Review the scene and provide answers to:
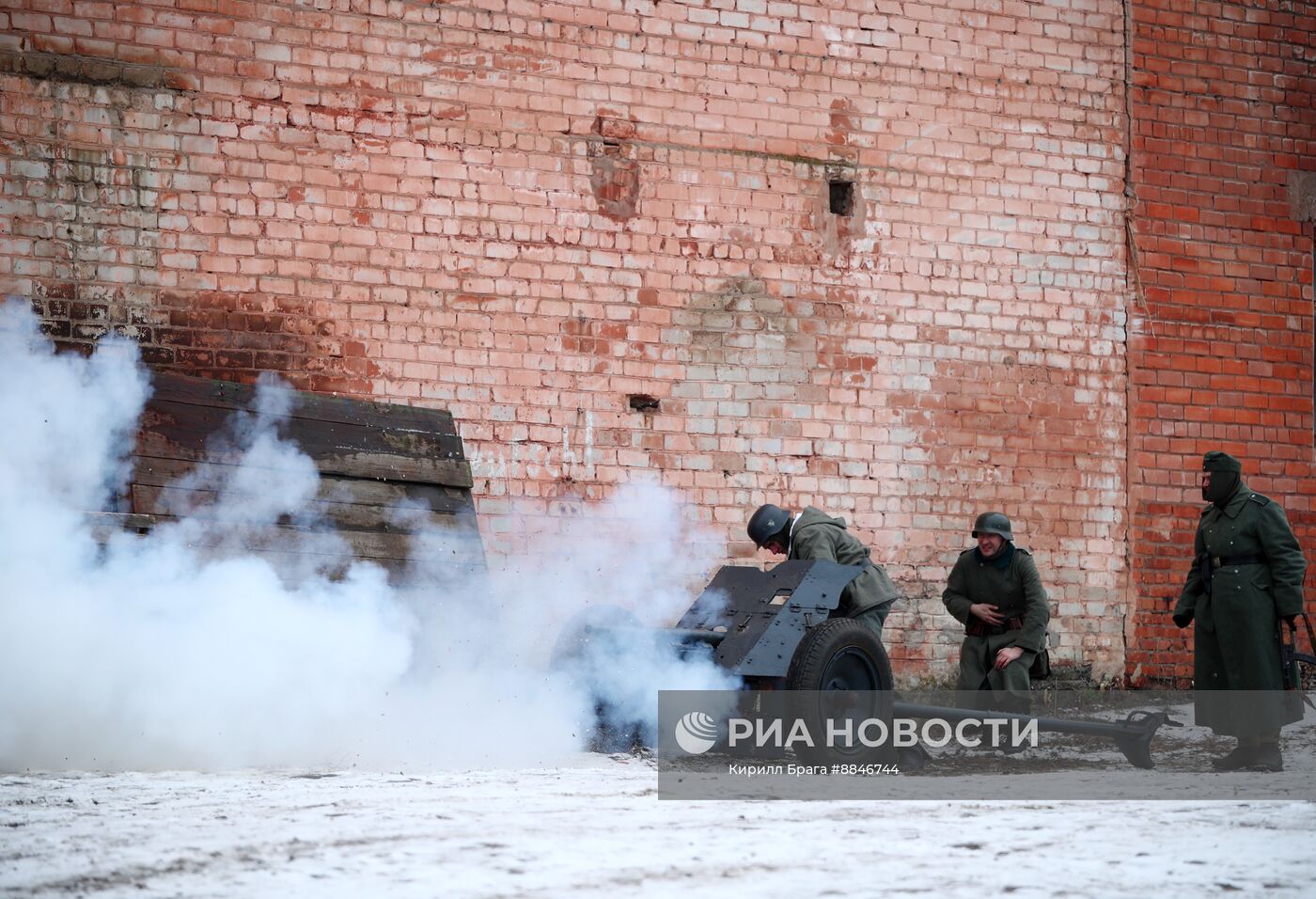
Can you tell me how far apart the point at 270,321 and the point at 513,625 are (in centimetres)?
236

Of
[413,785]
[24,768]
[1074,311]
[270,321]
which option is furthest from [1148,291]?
[24,768]

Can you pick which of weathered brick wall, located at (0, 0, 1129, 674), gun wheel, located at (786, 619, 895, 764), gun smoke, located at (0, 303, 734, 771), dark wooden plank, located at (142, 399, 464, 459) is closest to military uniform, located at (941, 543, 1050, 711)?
gun wheel, located at (786, 619, 895, 764)

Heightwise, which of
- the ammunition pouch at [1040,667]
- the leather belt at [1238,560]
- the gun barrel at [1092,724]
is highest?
the leather belt at [1238,560]

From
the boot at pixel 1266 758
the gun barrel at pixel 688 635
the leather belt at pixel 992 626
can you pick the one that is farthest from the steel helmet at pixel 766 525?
the boot at pixel 1266 758

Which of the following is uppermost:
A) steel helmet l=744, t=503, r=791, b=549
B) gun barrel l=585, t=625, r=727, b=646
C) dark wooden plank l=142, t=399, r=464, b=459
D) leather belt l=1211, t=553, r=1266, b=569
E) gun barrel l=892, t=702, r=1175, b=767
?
dark wooden plank l=142, t=399, r=464, b=459

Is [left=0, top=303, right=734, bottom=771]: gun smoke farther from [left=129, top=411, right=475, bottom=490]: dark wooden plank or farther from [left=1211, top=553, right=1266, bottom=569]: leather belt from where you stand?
[left=1211, top=553, right=1266, bottom=569]: leather belt

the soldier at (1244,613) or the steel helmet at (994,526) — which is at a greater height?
the steel helmet at (994,526)

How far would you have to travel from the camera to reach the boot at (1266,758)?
7918 mm

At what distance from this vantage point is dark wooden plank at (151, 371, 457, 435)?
8305 millimetres

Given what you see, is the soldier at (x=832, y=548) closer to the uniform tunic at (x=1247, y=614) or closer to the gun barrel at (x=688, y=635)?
the gun barrel at (x=688, y=635)

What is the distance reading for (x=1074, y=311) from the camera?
11.2 meters

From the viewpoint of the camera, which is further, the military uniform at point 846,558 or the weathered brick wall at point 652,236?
the weathered brick wall at point 652,236

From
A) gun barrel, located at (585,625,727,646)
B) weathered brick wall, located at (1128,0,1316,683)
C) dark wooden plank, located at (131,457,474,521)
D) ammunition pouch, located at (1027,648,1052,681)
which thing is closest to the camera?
gun barrel, located at (585,625,727,646)

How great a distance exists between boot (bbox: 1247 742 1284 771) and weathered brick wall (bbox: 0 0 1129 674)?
9.73ft
